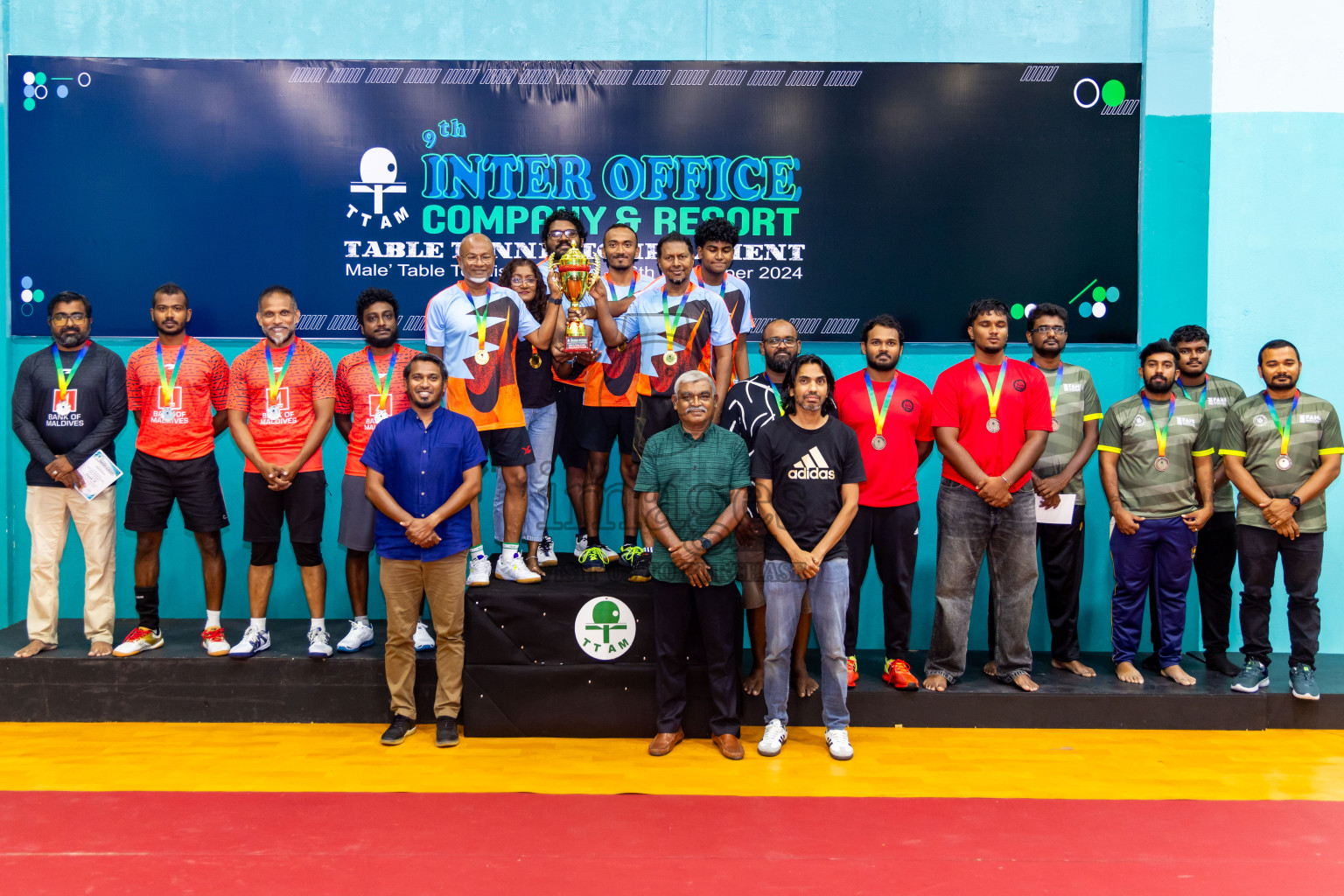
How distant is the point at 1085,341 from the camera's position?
5.70 metres

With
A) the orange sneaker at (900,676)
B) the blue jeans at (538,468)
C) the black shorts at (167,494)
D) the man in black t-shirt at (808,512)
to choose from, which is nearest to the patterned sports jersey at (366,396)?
the blue jeans at (538,468)

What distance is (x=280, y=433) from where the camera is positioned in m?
4.52

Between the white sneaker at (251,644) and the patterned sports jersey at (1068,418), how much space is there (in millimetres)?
3952

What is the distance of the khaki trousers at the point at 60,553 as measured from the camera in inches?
183

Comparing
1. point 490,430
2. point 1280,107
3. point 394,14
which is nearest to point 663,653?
point 490,430

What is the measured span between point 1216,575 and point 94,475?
5827 mm

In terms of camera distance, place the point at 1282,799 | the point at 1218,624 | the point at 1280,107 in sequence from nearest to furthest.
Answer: the point at 1282,799
the point at 1218,624
the point at 1280,107

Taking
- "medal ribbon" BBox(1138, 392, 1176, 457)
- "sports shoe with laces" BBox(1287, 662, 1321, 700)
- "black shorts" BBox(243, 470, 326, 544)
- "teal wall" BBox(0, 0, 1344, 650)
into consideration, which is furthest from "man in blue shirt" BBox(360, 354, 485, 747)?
"sports shoe with laces" BBox(1287, 662, 1321, 700)

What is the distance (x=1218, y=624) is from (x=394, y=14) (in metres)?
5.87

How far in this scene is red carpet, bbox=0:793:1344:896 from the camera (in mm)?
3008

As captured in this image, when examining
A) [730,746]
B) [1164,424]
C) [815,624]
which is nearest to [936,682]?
[815,624]

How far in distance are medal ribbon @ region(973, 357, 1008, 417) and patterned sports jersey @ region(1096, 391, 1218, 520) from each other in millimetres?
785

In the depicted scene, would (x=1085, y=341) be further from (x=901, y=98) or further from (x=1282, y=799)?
(x=1282, y=799)

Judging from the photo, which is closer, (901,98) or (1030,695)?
(1030,695)
